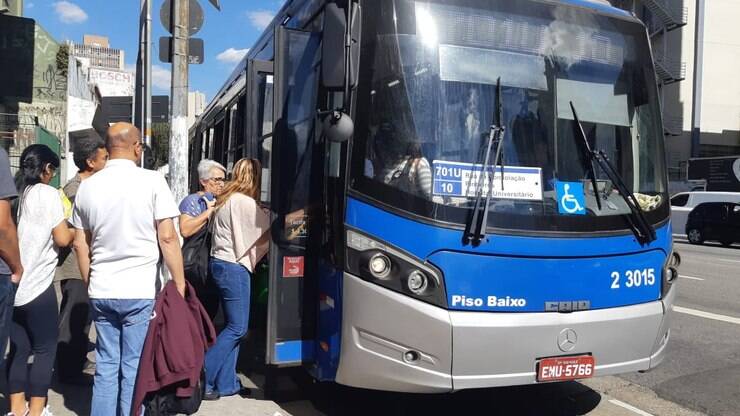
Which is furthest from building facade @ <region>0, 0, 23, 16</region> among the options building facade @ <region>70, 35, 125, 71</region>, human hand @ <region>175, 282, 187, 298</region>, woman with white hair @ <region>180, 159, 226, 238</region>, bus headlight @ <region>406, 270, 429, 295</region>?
building facade @ <region>70, 35, 125, 71</region>

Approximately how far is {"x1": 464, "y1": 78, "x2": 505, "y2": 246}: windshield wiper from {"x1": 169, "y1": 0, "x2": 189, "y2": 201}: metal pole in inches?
222

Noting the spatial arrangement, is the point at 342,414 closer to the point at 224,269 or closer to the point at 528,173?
the point at 224,269

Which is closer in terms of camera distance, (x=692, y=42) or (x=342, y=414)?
(x=342, y=414)

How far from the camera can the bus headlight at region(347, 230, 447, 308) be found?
3.76 metres

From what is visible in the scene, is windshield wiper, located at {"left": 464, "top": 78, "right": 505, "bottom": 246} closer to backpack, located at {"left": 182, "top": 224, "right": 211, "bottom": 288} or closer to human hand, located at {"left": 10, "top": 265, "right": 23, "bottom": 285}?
backpack, located at {"left": 182, "top": 224, "right": 211, "bottom": 288}

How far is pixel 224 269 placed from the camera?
479 centimetres

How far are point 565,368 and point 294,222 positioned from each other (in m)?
2.03

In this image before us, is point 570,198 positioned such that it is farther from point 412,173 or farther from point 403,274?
point 403,274

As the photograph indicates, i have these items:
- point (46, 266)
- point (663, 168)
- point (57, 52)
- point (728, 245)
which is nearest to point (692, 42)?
point (728, 245)

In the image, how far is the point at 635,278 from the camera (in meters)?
4.23

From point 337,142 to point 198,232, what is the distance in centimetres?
186

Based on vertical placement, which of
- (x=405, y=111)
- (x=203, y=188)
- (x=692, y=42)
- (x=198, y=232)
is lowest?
(x=198, y=232)

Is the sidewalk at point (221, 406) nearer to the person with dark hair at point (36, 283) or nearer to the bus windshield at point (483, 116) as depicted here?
the person with dark hair at point (36, 283)

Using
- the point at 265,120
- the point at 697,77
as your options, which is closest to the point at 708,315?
the point at 265,120
